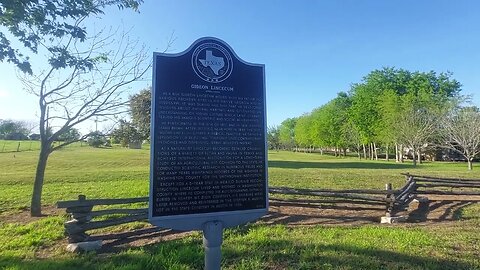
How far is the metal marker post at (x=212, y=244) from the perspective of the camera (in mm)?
3666

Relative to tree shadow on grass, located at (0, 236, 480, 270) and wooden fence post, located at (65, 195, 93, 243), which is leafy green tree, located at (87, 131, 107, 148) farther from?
tree shadow on grass, located at (0, 236, 480, 270)

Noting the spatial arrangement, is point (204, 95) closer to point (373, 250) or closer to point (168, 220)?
point (168, 220)

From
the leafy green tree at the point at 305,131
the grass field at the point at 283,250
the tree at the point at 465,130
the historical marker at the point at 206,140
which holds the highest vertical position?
the leafy green tree at the point at 305,131

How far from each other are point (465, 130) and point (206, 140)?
39717 mm

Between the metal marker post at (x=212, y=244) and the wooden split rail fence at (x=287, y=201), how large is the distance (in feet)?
11.9

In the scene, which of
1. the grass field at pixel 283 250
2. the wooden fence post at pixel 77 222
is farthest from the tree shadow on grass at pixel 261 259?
the wooden fence post at pixel 77 222

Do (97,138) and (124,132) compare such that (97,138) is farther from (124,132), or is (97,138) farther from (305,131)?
(305,131)

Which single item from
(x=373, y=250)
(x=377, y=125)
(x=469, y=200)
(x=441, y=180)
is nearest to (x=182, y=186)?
(x=373, y=250)

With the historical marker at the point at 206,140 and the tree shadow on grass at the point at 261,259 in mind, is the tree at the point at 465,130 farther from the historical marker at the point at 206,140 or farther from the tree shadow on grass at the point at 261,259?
the historical marker at the point at 206,140

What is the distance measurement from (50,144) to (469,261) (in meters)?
10.3

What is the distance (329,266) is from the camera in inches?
178

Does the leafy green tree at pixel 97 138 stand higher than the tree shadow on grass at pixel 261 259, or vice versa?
the leafy green tree at pixel 97 138

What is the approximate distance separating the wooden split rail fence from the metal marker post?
11.9 ft

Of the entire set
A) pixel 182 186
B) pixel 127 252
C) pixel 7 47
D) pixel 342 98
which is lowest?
pixel 127 252
